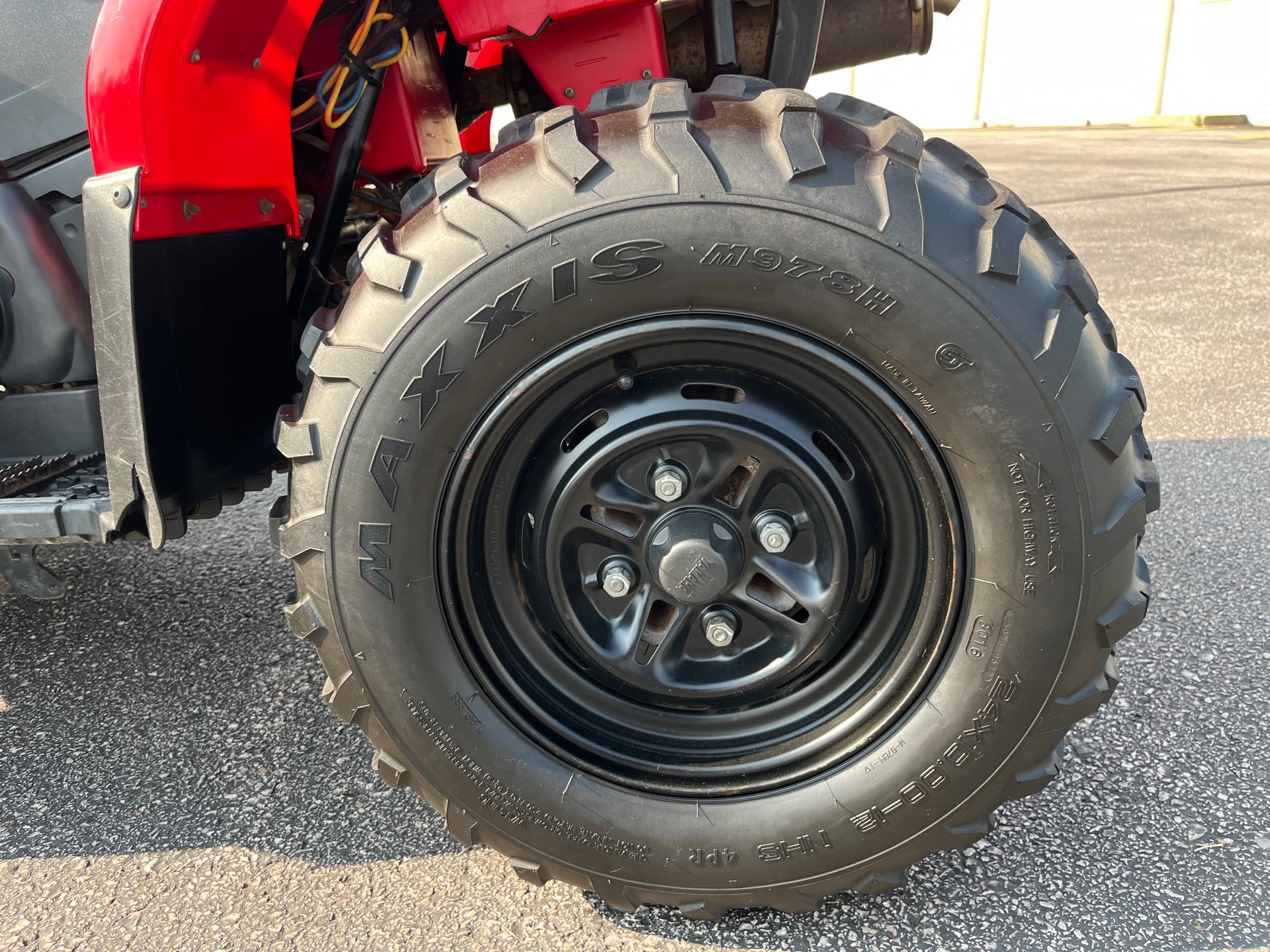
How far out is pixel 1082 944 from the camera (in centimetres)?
171

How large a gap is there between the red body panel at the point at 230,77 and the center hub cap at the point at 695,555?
92 centimetres

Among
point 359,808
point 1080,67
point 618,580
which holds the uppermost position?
point 618,580

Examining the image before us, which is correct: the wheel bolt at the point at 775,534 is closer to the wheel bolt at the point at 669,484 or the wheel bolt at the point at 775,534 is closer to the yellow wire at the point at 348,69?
the wheel bolt at the point at 669,484

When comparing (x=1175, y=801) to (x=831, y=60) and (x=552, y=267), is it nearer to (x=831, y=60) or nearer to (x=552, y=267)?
(x=552, y=267)

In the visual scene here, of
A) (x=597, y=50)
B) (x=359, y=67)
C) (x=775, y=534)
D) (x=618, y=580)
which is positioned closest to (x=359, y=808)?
(x=618, y=580)

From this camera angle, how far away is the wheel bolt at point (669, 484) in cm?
170

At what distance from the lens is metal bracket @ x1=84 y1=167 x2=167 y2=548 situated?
164 cm

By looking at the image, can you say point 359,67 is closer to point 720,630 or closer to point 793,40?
point 793,40

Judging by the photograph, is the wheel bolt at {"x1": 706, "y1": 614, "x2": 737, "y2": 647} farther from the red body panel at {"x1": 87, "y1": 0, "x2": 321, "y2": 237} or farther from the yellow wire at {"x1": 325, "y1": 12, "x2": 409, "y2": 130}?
the yellow wire at {"x1": 325, "y1": 12, "x2": 409, "y2": 130}

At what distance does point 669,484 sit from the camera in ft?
5.57

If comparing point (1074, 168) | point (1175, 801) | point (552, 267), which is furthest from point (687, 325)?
point (1074, 168)

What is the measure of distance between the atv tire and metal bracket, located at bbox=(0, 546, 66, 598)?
0.81 m

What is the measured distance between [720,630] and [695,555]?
169 mm

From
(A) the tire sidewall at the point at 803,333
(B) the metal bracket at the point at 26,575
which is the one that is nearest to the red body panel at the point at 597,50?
(A) the tire sidewall at the point at 803,333
